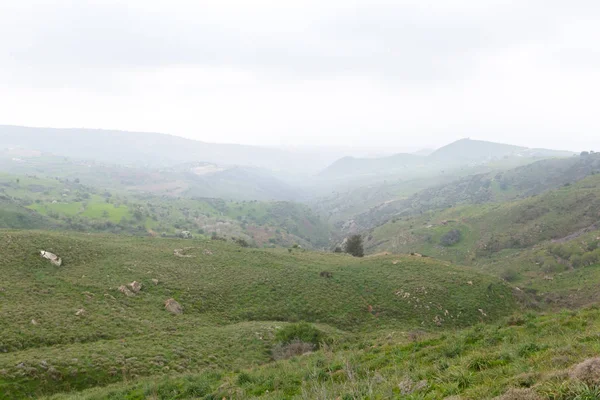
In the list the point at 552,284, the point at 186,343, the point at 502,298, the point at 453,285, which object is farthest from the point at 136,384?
the point at 552,284

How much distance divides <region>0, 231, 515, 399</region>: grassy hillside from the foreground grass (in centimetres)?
390

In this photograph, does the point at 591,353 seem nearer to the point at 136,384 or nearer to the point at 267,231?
the point at 136,384

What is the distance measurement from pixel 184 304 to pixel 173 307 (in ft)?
5.14

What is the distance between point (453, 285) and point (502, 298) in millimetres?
6329

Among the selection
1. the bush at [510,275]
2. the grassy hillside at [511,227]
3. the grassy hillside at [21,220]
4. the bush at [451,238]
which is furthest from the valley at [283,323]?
the grassy hillside at [21,220]

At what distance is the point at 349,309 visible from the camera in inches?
1455

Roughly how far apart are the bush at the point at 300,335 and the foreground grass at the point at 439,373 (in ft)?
13.8

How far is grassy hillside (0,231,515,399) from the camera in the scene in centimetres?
2102

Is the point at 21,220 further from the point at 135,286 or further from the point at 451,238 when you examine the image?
the point at 451,238

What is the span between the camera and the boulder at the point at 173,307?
31.6m

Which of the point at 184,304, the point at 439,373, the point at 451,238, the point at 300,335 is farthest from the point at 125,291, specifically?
the point at 451,238

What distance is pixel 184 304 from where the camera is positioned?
33.4 metres

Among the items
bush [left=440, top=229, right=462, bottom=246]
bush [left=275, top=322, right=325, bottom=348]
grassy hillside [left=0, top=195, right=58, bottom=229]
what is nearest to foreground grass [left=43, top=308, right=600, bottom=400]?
bush [left=275, top=322, right=325, bottom=348]

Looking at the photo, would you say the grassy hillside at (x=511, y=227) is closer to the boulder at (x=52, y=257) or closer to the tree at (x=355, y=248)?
the tree at (x=355, y=248)
